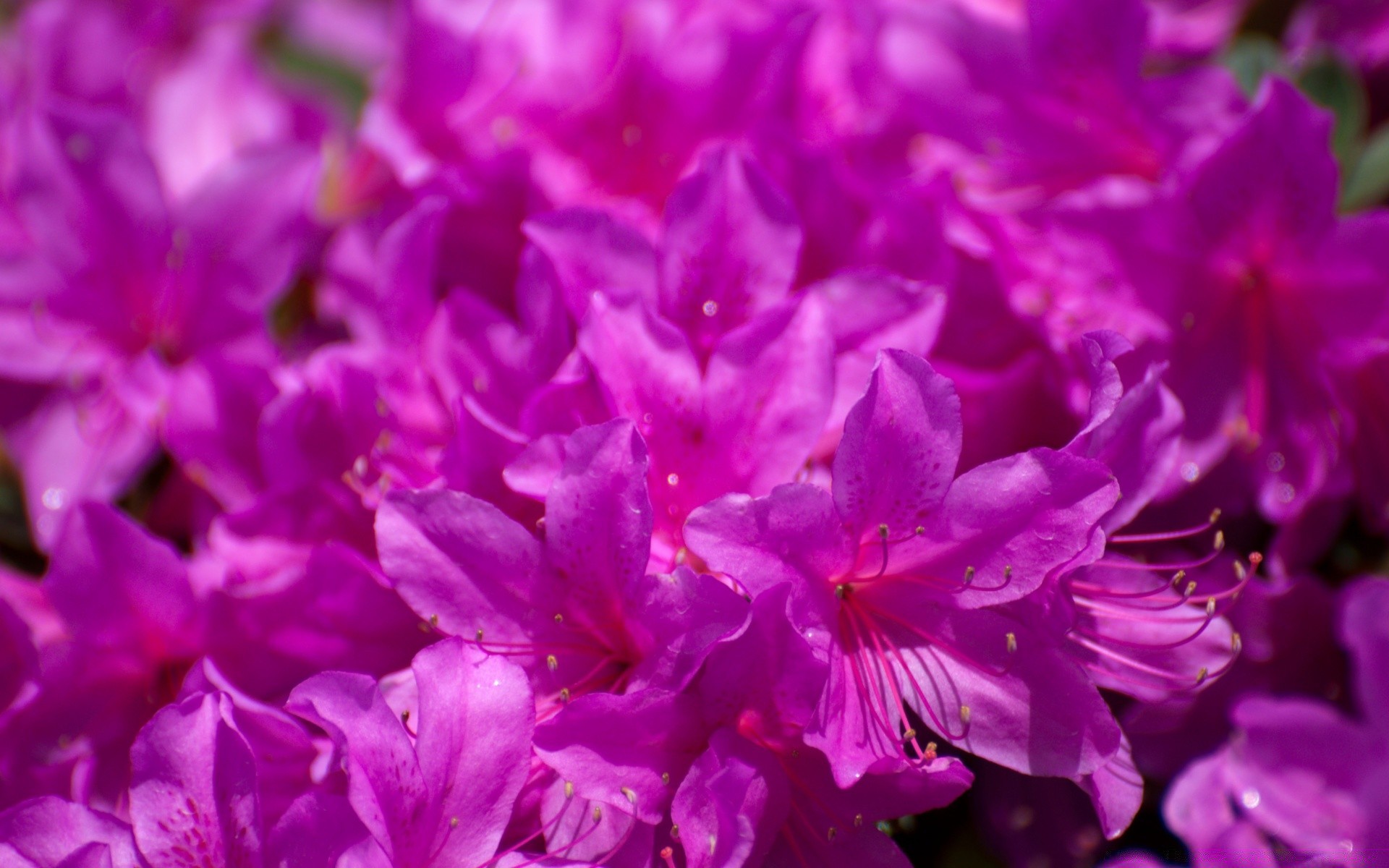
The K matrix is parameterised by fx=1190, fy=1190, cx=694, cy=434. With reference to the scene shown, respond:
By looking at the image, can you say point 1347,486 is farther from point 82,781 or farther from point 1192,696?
point 82,781

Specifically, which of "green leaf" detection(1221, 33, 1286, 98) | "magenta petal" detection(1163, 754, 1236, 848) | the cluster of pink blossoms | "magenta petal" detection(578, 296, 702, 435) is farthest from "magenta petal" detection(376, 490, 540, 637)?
"green leaf" detection(1221, 33, 1286, 98)

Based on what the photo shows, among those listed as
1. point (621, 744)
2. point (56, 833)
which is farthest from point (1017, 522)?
point (56, 833)

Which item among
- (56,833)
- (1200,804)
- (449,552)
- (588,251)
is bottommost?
(1200,804)

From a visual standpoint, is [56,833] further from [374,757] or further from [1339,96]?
[1339,96]

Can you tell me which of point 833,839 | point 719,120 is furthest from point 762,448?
point 719,120

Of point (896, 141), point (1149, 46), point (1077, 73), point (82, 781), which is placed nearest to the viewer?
point (82, 781)

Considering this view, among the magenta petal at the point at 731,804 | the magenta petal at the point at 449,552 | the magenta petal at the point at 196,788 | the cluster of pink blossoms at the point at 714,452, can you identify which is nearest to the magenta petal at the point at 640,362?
the cluster of pink blossoms at the point at 714,452
